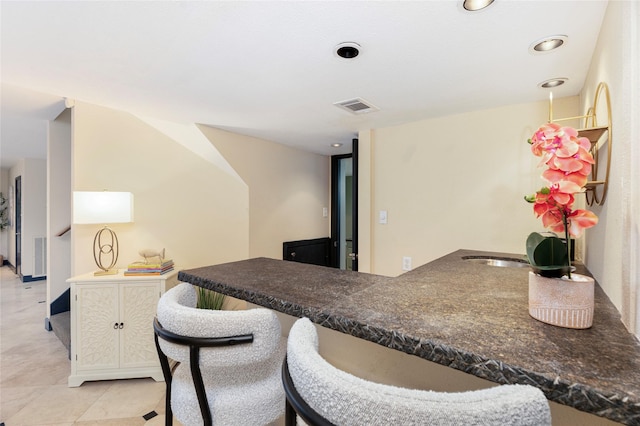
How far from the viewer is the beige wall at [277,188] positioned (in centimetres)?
326

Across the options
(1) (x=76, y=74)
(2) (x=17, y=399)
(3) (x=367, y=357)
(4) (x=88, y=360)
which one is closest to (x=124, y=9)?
(1) (x=76, y=74)

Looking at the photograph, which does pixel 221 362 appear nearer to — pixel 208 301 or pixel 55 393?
pixel 208 301

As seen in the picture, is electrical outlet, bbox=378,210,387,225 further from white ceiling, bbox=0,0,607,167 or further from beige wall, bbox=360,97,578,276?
white ceiling, bbox=0,0,607,167

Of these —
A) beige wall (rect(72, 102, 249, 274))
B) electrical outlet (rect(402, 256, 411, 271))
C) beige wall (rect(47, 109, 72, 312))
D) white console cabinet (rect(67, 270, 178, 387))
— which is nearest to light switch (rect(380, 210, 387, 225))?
electrical outlet (rect(402, 256, 411, 271))

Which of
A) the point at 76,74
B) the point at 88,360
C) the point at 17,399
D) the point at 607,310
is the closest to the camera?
A: the point at 607,310

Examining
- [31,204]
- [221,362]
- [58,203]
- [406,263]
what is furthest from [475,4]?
[31,204]

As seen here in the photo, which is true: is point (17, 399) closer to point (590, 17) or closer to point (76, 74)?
point (76, 74)

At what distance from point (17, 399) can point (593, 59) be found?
4214mm

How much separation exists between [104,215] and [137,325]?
89 cm

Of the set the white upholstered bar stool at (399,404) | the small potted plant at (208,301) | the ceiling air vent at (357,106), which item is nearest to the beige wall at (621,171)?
the white upholstered bar stool at (399,404)

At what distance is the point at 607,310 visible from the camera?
85cm

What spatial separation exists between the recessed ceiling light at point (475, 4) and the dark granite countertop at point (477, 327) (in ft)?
3.68

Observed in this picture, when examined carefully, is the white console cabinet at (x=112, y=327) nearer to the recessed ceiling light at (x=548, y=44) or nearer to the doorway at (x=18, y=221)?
the recessed ceiling light at (x=548, y=44)

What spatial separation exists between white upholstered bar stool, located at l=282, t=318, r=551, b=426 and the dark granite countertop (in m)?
0.13
